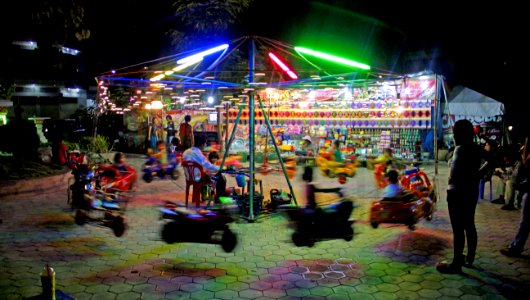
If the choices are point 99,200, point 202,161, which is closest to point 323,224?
point 202,161

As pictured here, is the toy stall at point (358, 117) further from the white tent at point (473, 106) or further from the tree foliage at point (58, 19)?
the tree foliage at point (58, 19)

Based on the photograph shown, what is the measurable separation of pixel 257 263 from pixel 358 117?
9551 mm

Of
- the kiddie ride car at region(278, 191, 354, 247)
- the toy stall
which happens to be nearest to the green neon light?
the kiddie ride car at region(278, 191, 354, 247)

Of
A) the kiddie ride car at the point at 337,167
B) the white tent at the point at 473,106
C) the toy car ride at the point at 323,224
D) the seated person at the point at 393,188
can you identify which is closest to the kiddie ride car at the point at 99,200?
the toy car ride at the point at 323,224

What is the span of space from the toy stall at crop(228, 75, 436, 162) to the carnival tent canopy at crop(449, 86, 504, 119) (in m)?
3.71

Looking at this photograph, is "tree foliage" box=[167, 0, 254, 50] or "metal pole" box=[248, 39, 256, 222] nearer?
"metal pole" box=[248, 39, 256, 222]

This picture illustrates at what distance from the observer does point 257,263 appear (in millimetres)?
5562

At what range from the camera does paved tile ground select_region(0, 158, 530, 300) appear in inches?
183

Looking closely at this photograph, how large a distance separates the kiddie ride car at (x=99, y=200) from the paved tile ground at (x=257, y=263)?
260mm

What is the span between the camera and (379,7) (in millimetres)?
22641

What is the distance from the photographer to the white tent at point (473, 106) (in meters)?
15.9

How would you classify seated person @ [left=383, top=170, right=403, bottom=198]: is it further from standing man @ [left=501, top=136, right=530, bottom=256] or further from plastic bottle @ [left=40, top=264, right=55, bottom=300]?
plastic bottle @ [left=40, top=264, right=55, bottom=300]

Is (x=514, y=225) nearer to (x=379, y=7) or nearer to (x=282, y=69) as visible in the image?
(x=282, y=69)

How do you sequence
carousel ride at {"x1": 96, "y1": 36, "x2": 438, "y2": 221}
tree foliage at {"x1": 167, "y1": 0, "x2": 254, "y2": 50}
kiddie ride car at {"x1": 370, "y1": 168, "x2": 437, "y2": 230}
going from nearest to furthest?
1. kiddie ride car at {"x1": 370, "y1": 168, "x2": 437, "y2": 230}
2. carousel ride at {"x1": 96, "y1": 36, "x2": 438, "y2": 221}
3. tree foliage at {"x1": 167, "y1": 0, "x2": 254, "y2": 50}
